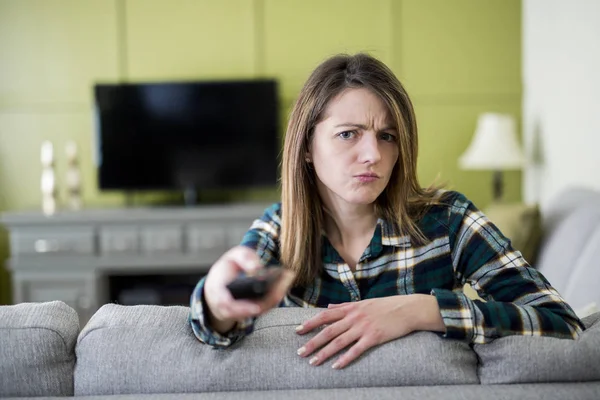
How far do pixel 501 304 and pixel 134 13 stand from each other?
3.73 metres

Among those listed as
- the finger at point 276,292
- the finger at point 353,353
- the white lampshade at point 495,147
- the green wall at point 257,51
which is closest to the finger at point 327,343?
the finger at point 353,353

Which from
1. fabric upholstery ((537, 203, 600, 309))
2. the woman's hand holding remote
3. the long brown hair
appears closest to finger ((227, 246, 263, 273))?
the woman's hand holding remote

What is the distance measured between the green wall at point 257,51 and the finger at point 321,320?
10.9ft

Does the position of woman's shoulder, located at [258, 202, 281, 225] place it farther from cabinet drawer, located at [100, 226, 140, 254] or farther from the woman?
cabinet drawer, located at [100, 226, 140, 254]

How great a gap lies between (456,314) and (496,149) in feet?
9.87

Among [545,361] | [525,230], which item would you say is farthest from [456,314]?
[525,230]

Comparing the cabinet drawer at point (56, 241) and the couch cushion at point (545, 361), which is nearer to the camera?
the couch cushion at point (545, 361)

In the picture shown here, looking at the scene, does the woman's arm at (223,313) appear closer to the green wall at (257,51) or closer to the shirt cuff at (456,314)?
the shirt cuff at (456,314)

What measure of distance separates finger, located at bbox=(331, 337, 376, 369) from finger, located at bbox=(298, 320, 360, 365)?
0.01 meters

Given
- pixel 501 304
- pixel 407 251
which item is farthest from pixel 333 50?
pixel 501 304

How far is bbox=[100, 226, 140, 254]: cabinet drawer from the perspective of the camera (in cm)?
386

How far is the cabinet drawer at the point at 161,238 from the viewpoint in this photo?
152 inches

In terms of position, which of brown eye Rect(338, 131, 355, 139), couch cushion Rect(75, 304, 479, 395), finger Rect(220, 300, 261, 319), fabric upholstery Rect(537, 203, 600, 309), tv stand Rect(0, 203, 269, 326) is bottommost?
tv stand Rect(0, 203, 269, 326)

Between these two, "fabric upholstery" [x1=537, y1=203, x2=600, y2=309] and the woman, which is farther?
"fabric upholstery" [x1=537, y1=203, x2=600, y2=309]
